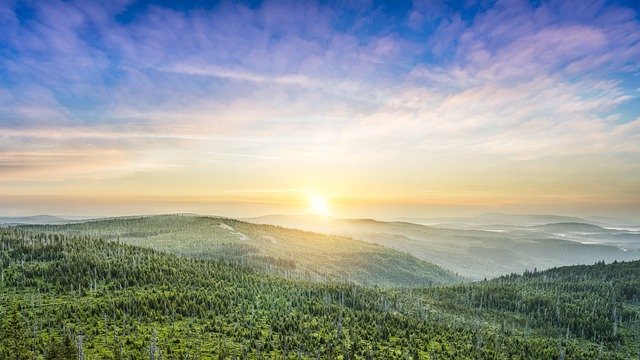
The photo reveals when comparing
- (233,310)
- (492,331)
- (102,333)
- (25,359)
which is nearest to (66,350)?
(25,359)

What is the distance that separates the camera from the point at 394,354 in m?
118

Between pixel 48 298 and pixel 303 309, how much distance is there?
89674 millimetres

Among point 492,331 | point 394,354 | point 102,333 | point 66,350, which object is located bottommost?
point 492,331

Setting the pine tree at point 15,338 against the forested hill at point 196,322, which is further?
the forested hill at point 196,322

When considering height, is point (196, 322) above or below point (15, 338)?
below

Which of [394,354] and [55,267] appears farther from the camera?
[55,267]

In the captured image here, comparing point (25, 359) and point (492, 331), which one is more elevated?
point (25, 359)

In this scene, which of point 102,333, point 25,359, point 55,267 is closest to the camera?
point 25,359

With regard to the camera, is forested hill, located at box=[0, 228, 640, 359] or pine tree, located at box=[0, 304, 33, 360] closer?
pine tree, located at box=[0, 304, 33, 360]

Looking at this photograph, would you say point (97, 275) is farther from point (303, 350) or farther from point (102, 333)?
point (303, 350)

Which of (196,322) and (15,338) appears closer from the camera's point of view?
(15,338)

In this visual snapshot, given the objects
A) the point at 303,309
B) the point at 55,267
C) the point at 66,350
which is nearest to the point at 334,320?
the point at 303,309

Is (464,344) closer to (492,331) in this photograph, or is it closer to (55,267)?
(492,331)

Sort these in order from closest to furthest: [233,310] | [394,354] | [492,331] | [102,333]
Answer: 1. [102,333]
2. [394,354]
3. [233,310]
4. [492,331]
